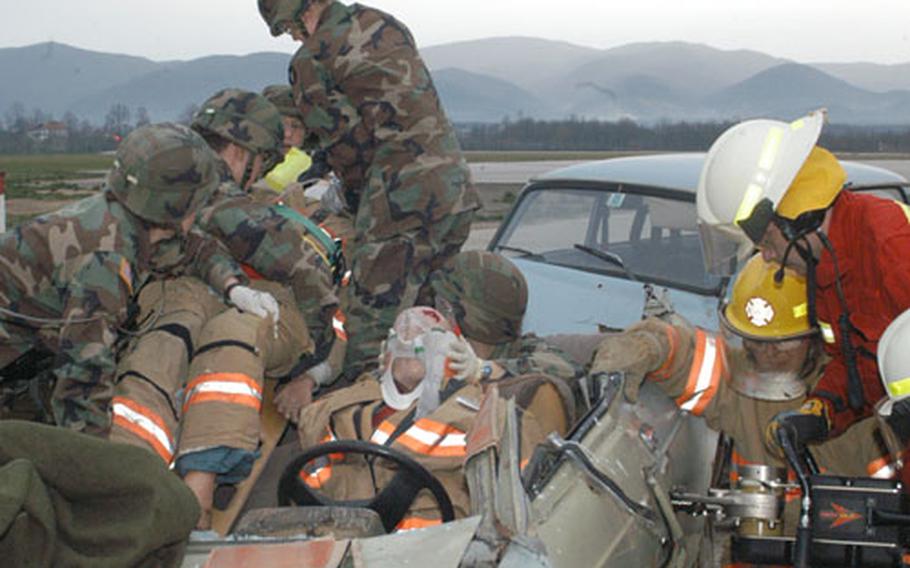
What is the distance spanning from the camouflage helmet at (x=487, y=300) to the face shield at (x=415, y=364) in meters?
0.79

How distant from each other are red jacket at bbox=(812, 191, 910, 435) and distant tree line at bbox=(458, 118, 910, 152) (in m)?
39.9

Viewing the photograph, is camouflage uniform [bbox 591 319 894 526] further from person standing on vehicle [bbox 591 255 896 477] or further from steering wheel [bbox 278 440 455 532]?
steering wheel [bbox 278 440 455 532]

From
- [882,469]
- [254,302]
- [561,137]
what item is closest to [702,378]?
[882,469]

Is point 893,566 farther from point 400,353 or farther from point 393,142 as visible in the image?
point 393,142

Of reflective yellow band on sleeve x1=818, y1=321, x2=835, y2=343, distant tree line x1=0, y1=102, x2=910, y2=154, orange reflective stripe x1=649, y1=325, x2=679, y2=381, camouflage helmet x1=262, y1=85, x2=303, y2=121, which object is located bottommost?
distant tree line x1=0, y1=102, x2=910, y2=154

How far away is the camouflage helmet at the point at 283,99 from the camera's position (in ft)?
17.9

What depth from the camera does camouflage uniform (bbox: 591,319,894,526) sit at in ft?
10.4

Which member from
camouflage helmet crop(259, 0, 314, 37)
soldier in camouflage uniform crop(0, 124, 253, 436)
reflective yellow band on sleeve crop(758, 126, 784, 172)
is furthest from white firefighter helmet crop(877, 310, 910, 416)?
camouflage helmet crop(259, 0, 314, 37)

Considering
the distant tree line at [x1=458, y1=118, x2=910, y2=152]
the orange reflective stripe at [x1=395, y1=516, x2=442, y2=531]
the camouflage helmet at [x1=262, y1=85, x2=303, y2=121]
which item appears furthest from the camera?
the distant tree line at [x1=458, y1=118, x2=910, y2=152]

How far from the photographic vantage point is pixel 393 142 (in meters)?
4.90

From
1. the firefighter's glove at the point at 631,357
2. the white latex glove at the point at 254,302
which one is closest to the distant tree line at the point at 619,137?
the white latex glove at the point at 254,302

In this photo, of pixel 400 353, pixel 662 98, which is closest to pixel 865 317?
pixel 400 353

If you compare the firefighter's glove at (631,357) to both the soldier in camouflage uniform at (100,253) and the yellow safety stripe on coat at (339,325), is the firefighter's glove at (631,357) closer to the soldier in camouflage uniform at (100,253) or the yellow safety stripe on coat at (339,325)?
the soldier in camouflage uniform at (100,253)

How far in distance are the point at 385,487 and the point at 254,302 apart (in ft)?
4.51
